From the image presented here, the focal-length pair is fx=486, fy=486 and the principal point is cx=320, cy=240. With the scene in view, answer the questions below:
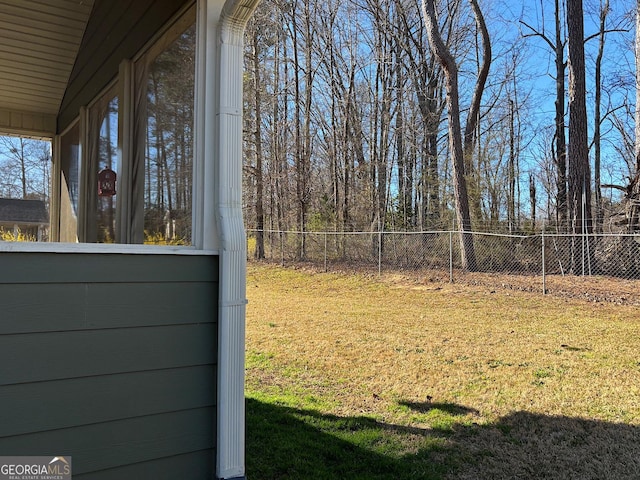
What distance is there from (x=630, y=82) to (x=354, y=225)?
895 cm

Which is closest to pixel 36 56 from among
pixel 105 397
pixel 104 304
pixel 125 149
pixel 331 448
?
pixel 125 149

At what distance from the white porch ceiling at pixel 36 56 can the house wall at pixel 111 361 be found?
2410 mm

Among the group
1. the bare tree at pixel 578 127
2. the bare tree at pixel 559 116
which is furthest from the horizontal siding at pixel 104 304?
the bare tree at pixel 559 116

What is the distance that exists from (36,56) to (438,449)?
411 centimetres

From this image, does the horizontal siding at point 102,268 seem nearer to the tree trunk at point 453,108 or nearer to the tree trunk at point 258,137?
the tree trunk at point 453,108

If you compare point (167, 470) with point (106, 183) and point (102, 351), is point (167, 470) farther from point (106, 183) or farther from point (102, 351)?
point (106, 183)

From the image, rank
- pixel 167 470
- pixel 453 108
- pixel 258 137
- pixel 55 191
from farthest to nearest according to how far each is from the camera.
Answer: pixel 258 137, pixel 453 108, pixel 55 191, pixel 167 470

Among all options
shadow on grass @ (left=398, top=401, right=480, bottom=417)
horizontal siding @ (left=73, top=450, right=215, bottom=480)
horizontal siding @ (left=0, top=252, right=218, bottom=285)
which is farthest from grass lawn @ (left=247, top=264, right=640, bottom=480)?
horizontal siding @ (left=0, top=252, right=218, bottom=285)

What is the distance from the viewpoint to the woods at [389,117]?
49.4 ft

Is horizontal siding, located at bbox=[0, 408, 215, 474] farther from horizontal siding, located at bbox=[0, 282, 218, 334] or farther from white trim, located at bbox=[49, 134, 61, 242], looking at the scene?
white trim, located at bbox=[49, 134, 61, 242]

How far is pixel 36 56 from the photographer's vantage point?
3.87 m

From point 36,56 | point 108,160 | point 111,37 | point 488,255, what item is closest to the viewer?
point 111,37

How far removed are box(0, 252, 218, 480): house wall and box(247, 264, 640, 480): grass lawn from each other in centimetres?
85

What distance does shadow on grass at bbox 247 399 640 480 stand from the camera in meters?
2.54
